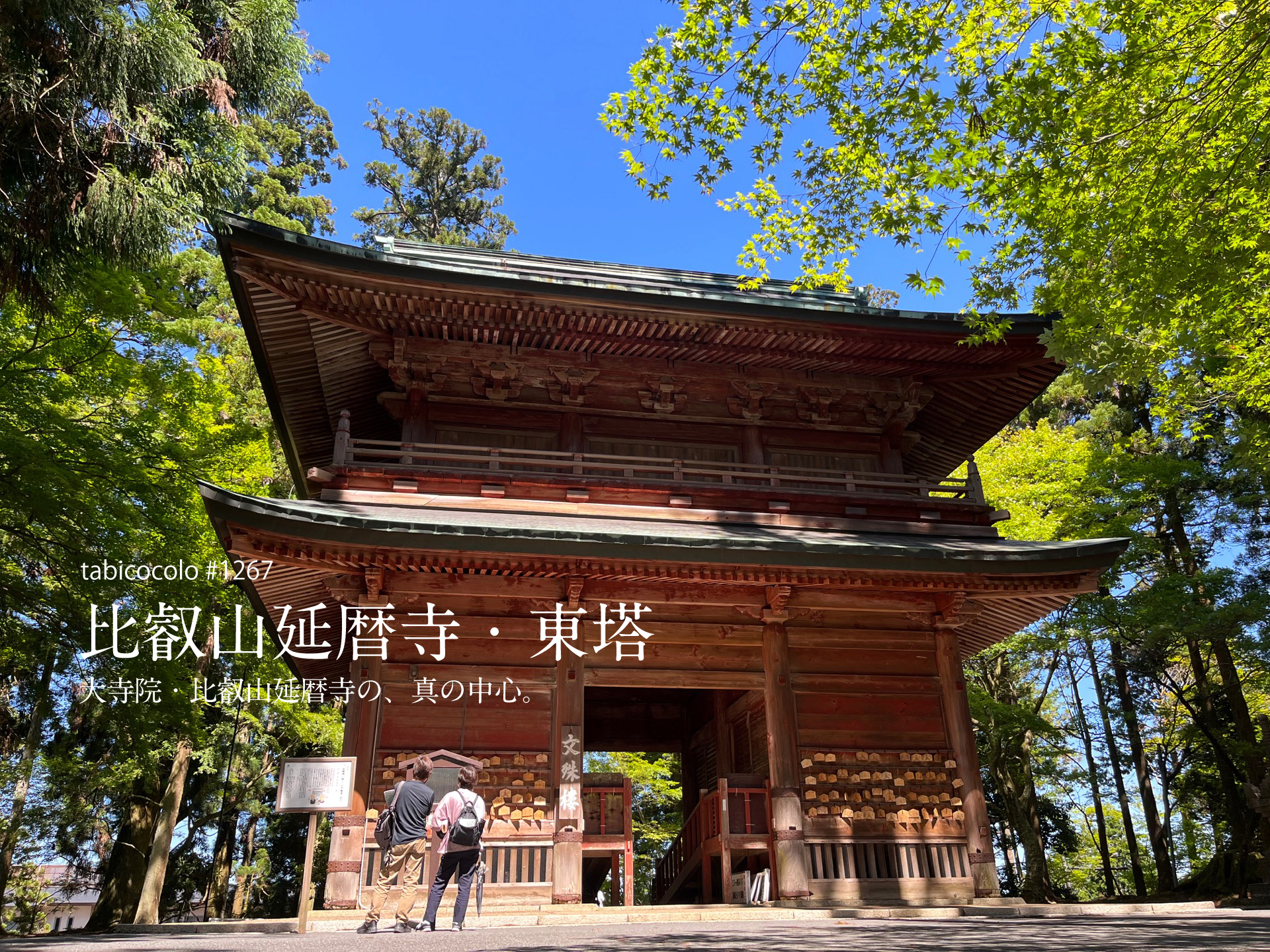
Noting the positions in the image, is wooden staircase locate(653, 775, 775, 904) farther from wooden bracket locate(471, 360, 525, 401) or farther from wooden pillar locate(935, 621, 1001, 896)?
wooden bracket locate(471, 360, 525, 401)

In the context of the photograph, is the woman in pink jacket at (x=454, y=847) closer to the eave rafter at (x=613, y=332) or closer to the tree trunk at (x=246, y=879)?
the eave rafter at (x=613, y=332)

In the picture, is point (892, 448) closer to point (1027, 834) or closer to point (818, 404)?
point (818, 404)

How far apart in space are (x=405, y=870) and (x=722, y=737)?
24.5 feet

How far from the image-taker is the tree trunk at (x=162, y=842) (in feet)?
62.2

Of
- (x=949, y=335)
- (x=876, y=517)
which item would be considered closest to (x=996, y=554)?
(x=876, y=517)

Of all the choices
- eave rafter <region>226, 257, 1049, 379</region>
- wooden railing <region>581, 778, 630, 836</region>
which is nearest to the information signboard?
wooden railing <region>581, 778, 630, 836</region>

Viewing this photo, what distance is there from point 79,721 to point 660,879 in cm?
1800

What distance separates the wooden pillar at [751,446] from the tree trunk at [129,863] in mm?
17439

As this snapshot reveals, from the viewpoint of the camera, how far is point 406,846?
8328 mm

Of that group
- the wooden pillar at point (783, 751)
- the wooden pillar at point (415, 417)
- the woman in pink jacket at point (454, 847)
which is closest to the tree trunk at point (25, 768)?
the wooden pillar at point (415, 417)

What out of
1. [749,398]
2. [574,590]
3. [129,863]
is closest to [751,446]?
[749,398]

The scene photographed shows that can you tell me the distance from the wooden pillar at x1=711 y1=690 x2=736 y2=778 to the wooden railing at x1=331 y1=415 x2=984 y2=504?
4080mm

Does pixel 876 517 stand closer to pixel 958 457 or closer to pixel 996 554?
pixel 996 554

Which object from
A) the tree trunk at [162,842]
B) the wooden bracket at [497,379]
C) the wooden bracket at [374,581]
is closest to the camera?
the wooden bracket at [374,581]
